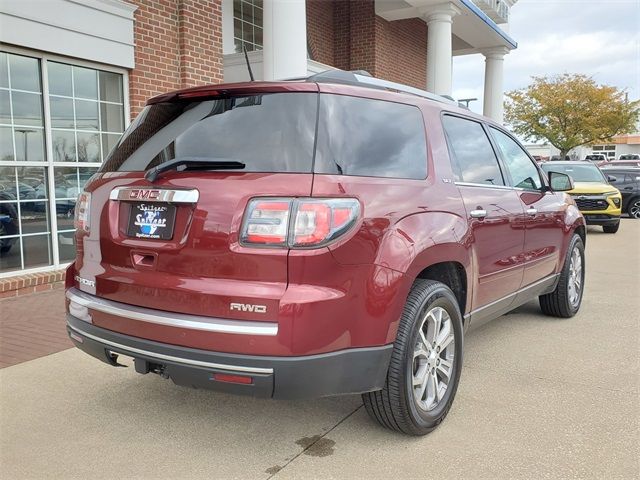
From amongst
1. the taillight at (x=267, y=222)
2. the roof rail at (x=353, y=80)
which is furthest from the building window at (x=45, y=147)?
the taillight at (x=267, y=222)

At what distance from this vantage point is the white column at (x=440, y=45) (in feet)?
38.9

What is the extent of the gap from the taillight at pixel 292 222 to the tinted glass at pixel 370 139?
0.64 feet

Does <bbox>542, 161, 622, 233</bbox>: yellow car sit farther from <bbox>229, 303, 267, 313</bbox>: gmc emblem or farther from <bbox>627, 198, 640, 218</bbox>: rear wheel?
<bbox>229, 303, 267, 313</bbox>: gmc emblem

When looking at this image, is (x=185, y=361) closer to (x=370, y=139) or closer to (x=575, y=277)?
(x=370, y=139)

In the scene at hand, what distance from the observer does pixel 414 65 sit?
15164 millimetres

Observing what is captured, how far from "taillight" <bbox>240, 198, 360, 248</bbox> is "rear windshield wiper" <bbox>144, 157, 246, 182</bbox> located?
0.26 m

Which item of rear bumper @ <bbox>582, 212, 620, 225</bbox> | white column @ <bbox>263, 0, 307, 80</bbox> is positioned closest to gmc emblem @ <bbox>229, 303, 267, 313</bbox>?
white column @ <bbox>263, 0, 307, 80</bbox>

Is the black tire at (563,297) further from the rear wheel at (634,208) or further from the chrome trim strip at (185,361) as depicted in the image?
the rear wheel at (634,208)

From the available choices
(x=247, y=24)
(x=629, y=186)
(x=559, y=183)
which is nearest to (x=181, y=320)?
(x=559, y=183)

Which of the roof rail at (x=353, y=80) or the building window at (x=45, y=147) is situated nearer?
the roof rail at (x=353, y=80)

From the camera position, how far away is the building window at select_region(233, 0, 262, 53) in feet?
34.3

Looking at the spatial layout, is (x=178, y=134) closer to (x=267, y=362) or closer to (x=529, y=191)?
(x=267, y=362)

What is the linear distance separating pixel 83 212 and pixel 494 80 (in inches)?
595

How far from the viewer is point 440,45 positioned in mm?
11930
